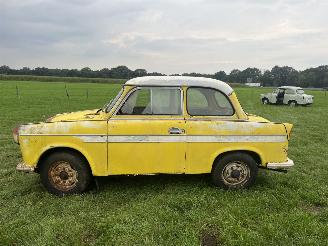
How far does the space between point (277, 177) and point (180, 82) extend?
8.95 ft

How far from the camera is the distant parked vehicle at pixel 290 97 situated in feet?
89.6

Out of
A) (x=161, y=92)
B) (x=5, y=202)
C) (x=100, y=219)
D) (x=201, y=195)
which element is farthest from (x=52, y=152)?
(x=201, y=195)

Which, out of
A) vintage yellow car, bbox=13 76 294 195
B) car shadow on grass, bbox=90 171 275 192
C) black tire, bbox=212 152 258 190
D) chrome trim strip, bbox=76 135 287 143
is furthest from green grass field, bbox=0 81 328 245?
chrome trim strip, bbox=76 135 287 143

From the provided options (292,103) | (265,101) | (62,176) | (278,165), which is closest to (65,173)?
(62,176)

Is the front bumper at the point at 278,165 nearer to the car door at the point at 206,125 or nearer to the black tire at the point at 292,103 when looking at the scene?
the car door at the point at 206,125

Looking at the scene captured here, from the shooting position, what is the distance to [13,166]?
7855 mm

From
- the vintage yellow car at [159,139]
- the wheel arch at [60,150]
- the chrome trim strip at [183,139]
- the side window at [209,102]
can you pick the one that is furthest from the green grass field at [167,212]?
the side window at [209,102]

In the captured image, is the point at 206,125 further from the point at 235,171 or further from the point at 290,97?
the point at 290,97

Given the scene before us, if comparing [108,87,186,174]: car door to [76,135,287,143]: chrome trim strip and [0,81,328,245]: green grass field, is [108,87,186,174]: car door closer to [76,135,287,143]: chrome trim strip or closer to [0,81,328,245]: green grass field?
[76,135,287,143]: chrome trim strip

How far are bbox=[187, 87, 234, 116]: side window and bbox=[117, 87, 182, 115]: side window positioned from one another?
0.27m

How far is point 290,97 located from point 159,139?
2408 cm

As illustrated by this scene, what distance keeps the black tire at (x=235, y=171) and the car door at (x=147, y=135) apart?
64 centimetres

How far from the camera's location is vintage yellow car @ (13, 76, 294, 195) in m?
5.78

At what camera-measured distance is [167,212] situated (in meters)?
5.22
